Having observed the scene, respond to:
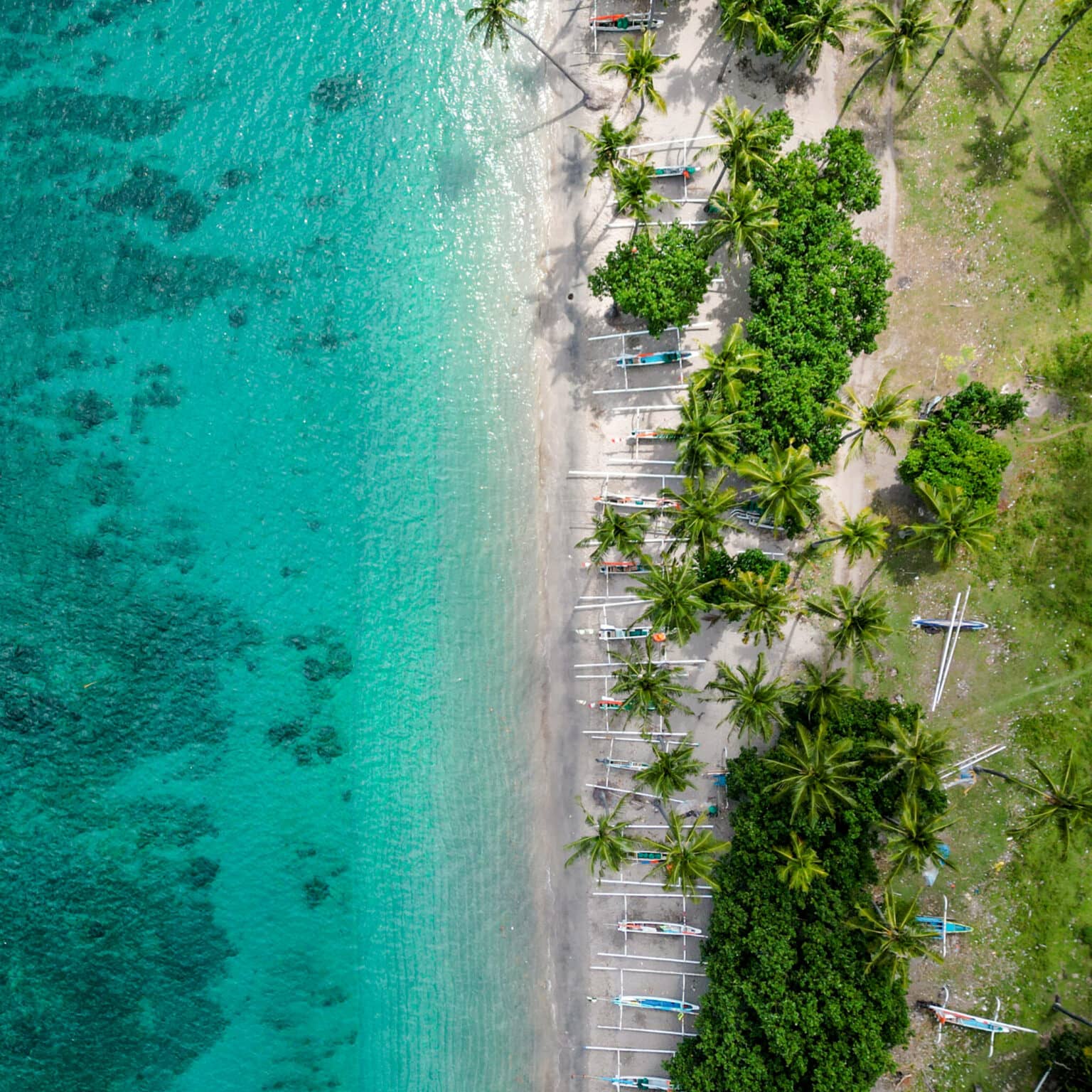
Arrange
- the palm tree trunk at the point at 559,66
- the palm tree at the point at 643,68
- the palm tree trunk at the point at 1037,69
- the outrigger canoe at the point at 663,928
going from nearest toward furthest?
the palm tree at the point at 643,68 < the palm tree trunk at the point at 1037,69 < the outrigger canoe at the point at 663,928 < the palm tree trunk at the point at 559,66

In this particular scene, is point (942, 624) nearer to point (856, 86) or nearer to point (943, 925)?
point (943, 925)

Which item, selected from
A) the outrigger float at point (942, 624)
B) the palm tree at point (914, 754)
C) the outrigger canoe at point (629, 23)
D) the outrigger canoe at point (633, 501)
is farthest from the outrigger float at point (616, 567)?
the outrigger canoe at point (629, 23)

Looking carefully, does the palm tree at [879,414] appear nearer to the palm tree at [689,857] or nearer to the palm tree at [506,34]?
the palm tree at [689,857]

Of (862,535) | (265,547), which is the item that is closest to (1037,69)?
(862,535)

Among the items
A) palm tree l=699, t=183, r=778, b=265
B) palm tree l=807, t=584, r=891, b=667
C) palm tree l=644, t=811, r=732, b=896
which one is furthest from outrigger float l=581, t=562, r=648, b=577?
palm tree l=699, t=183, r=778, b=265

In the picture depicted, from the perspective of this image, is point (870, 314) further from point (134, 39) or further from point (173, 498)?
point (134, 39)
